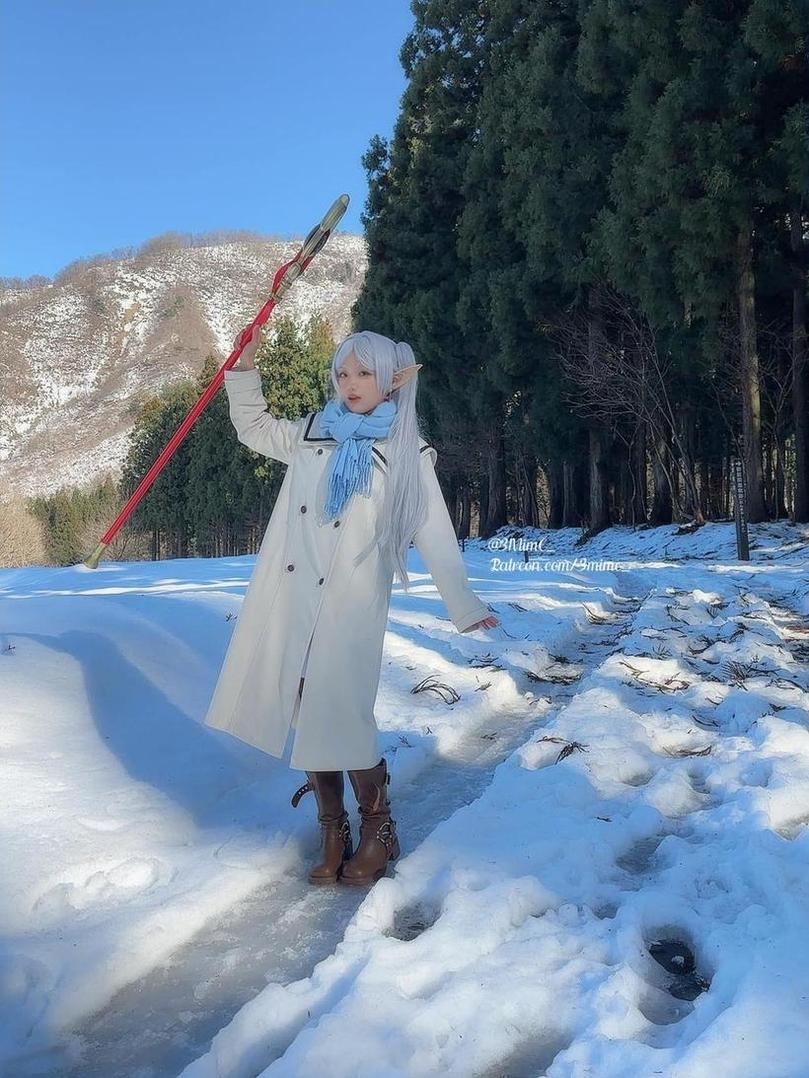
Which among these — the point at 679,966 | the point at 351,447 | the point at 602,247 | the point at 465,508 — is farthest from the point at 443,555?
the point at 465,508

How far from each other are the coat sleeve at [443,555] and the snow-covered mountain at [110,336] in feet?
345

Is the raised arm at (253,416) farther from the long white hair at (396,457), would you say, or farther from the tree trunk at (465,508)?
the tree trunk at (465,508)

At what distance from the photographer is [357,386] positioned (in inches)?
106

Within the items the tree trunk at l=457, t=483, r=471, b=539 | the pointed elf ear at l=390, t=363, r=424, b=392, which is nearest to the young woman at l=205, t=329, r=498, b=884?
the pointed elf ear at l=390, t=363, r=424, b=392

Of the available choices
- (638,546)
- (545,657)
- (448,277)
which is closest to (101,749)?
(545,657)

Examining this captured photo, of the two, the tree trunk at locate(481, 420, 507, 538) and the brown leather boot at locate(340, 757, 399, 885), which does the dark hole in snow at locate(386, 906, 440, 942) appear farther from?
the tree trunk at locate(481, 420, 507, 538)

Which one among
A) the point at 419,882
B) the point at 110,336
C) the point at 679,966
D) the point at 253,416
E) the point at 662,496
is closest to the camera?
the point at 679,966

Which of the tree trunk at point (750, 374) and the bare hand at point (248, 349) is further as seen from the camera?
the tree trunk at point (750, 374)

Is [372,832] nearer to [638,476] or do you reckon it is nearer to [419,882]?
[419,882]

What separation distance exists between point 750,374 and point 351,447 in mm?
13263

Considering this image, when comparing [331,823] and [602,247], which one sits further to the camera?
[602,247]

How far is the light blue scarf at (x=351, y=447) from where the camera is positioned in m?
2.60

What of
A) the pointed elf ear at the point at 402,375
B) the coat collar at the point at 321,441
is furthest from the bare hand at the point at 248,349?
the pointed elf ear at the point at 402,375

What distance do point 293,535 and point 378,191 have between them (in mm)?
25378
